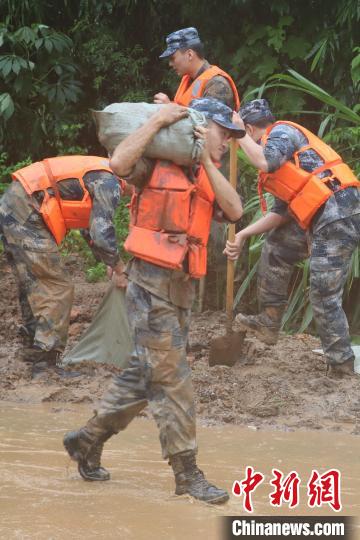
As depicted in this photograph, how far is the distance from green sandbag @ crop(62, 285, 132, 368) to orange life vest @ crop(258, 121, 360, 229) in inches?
50.4

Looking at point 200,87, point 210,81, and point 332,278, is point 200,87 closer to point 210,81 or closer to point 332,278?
point 210,81

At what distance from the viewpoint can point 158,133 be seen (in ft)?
13.7

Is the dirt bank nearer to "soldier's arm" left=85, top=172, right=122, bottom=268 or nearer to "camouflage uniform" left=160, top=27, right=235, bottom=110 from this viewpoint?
"soldier's arm" left=85, top=172, right=122, bottom=268

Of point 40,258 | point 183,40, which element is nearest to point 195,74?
point 183,40

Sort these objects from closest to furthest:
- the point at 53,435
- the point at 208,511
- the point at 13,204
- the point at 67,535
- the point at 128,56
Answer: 1. the point at 67,535
2. the point at 208,511
3. the point at 53,435
4. the point at 13,204
5. the point at 128,56

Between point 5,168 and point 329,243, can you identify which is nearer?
point 329,243

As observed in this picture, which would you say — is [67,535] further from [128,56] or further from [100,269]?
[128,56]

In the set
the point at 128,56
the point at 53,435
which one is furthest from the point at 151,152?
the point at 128,56

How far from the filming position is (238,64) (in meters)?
9.55

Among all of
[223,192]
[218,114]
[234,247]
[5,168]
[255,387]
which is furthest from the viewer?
[5,168]

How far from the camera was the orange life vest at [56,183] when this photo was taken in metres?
6.46

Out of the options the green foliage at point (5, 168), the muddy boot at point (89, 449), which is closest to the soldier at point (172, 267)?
the muddy boot at point (89, 449)

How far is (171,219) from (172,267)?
0.65ft

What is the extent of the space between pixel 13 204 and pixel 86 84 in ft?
15.5
